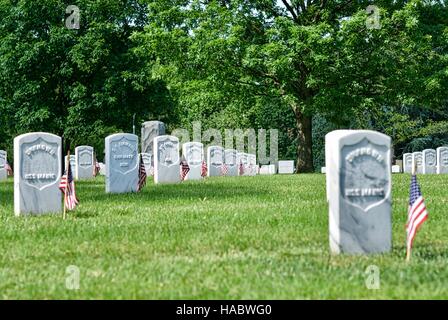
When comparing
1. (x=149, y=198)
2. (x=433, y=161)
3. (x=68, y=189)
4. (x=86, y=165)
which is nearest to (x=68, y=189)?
(x=68, y=189)

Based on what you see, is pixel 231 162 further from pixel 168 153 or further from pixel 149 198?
pixel 149 198

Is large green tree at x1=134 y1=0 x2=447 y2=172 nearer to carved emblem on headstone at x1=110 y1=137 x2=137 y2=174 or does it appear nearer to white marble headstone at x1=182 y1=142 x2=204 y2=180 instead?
white marble headstone at x1=182 y1=142 x2=204 y2=180

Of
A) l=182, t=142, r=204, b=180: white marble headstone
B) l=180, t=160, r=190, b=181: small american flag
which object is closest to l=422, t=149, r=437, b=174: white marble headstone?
l=182, t=142, r=204, b=180: white marble headstone

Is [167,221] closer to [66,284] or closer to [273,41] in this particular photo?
[66,284]

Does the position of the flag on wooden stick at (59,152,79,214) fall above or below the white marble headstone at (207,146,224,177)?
below

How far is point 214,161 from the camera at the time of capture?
34312 millimetres

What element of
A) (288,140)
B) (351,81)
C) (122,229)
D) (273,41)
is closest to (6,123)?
(273,41)

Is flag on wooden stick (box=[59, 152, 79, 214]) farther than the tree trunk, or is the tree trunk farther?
the tree trunk

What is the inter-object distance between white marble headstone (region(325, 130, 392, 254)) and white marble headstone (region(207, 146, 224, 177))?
25107 mm

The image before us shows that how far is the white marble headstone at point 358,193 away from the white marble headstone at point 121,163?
11.2 meters

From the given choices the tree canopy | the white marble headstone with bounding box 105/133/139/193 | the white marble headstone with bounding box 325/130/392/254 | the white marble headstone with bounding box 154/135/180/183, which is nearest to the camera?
the white marble headstone with bounding box 325/130/392/254

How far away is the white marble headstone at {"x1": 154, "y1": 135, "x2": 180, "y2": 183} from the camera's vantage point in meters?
24.4

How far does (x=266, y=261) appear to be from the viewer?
797 centimetres

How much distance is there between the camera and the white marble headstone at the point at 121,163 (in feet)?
62.6
